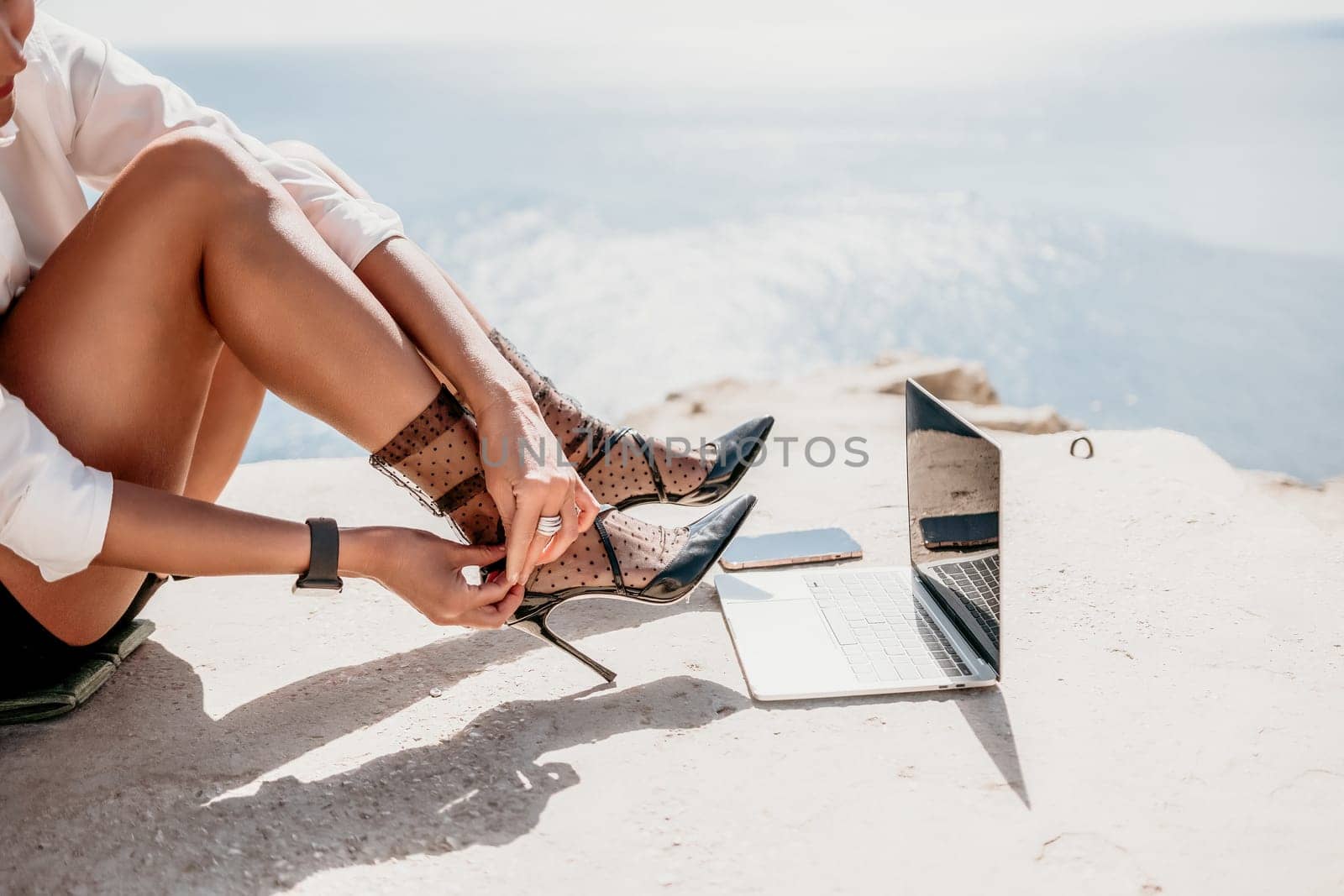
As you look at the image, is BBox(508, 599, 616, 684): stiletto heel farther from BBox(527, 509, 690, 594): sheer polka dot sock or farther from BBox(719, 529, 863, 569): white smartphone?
BBox(719, 529, 863, 569): white smartphone

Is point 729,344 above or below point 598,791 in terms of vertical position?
below

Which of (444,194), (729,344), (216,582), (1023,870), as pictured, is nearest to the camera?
(1023,870)

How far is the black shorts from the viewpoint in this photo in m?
1.38

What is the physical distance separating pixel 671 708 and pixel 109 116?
119 cm

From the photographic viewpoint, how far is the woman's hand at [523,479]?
140cm

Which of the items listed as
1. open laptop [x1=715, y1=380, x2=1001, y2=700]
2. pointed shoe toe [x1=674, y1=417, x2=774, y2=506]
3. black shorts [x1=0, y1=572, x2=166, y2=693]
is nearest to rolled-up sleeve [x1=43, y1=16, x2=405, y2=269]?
black shorts [x1=0, y1=572, x2=166, y2=693]

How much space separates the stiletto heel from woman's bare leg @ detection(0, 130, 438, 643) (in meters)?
0.35

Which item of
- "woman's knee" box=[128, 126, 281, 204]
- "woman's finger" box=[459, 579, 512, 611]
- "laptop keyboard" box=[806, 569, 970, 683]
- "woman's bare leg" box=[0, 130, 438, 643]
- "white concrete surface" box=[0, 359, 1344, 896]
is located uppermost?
"woman's knee" box=[128, 126, 281, 204]

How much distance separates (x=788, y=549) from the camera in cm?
205

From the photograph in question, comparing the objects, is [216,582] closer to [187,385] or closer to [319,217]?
[187,385]

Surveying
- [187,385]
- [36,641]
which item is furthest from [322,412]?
[36,641]

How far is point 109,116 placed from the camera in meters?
1.55

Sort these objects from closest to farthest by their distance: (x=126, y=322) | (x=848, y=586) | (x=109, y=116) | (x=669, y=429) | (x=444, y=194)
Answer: (x=126, y=322) < (x=109, y=116) < (x=848, y=586) < (x=669, y=429) < (x=444, y=194)

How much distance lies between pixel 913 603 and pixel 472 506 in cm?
74
